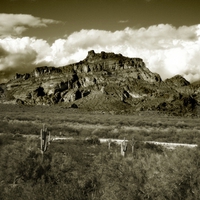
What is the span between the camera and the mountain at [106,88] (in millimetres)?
108000

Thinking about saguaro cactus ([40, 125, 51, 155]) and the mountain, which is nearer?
saguaro cactus ([40, 125, 51, 155])

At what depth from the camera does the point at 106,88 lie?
5556 inches

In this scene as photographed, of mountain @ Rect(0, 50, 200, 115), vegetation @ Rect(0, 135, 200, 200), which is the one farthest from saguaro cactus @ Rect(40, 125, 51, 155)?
mountain @ Rect(0, 50, 200, 115)

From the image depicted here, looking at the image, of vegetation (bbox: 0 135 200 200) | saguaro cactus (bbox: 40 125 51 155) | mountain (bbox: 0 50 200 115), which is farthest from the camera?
mountain (bbox: 0 50 200 115)

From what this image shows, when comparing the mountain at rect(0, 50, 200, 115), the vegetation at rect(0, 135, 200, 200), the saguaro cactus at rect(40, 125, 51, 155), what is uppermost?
the mountain at rect(0, 50, 200, 115)

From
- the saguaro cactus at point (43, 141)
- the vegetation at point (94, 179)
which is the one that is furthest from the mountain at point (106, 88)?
the vegetation at point (94, 179)

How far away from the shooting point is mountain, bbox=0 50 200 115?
4252 inches

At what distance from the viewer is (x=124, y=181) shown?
1436cm

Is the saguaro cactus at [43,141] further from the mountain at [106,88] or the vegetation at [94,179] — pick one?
the mountain at [106,88]

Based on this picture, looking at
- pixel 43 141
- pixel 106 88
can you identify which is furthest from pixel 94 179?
pixel 106 88

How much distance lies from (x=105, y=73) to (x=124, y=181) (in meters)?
154

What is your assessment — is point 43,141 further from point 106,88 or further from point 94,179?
point 106,88

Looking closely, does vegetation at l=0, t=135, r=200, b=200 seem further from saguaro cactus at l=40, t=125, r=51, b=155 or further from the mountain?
the mountain

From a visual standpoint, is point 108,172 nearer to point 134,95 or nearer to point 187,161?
point 187,161
